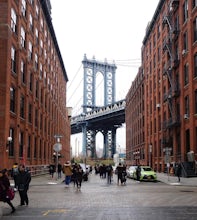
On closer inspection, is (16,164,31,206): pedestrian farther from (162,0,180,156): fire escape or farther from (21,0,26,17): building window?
(162,0,180,156): fire escape

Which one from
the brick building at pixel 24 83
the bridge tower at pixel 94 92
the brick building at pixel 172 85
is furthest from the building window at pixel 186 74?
the bridge tower at pixel 94 92

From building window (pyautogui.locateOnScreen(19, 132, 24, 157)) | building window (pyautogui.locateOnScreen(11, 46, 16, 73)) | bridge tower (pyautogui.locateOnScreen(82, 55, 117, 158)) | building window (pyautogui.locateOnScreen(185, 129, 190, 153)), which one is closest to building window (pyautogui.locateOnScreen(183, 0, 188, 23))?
building window (pyautogui.locateOnScreen(185, 129, 190, 153))

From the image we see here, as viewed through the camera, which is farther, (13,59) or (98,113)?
(98,113)

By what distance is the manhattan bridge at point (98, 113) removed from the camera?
121 meters

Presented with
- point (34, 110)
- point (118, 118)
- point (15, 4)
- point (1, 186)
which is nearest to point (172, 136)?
point (34, 110)

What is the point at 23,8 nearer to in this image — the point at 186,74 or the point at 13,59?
the point at 13,59

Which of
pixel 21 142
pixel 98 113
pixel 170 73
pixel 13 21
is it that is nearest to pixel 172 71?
pixel 170 73

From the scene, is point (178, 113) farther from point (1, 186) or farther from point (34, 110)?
point (1, 186)

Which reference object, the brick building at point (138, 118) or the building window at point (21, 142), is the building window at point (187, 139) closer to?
the building window at point (21, 142)

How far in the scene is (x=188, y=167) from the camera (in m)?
39.8

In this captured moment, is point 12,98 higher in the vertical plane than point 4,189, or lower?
higher

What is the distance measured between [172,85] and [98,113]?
245 feet

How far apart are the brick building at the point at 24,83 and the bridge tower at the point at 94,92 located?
84951 mm

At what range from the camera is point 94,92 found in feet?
523
